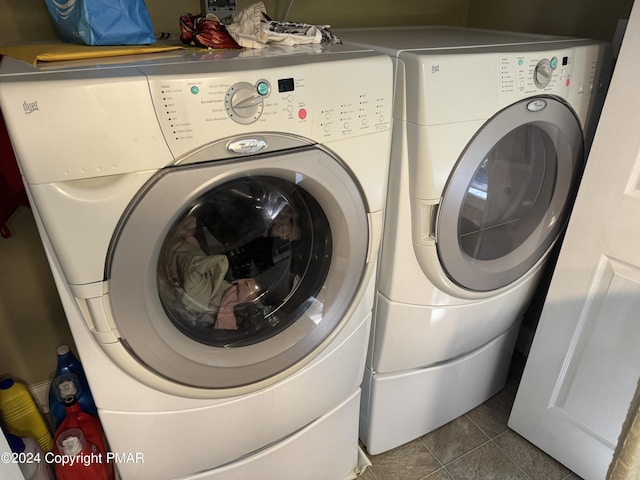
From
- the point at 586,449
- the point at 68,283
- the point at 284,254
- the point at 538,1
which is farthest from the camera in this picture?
the point at 538,1

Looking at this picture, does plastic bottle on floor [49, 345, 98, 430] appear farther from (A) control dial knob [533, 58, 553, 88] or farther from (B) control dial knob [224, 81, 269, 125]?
(A) control dial knob [533, 58, 553, 88]

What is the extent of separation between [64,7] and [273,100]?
51 centimetres

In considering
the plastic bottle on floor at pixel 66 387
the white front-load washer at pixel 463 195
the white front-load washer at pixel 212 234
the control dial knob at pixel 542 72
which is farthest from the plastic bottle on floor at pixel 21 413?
the control dial knob at pixel 542 72

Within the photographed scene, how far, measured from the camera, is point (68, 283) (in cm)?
75

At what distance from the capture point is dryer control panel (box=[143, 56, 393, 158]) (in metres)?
0.71

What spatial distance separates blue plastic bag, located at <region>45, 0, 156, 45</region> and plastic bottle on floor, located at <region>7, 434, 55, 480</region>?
98cm

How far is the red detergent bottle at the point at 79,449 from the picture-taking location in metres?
1.21

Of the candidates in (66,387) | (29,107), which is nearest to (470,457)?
(66,387)

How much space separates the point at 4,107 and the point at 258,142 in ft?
1.11

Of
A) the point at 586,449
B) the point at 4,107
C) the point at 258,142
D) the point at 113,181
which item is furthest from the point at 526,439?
the point at 4,107

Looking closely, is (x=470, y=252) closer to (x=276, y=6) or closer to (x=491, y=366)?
(x=491, y=366)

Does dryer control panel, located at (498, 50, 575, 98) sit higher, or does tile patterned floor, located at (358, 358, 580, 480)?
dryer control panel, located at (498, 50, 575, 98)

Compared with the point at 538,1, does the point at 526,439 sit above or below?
below

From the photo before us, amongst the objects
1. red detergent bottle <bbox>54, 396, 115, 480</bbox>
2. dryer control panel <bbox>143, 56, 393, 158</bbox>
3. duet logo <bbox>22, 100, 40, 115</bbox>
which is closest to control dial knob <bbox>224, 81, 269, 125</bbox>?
dryer control panel <bbox>143, 56, 393, 158</bbox>
